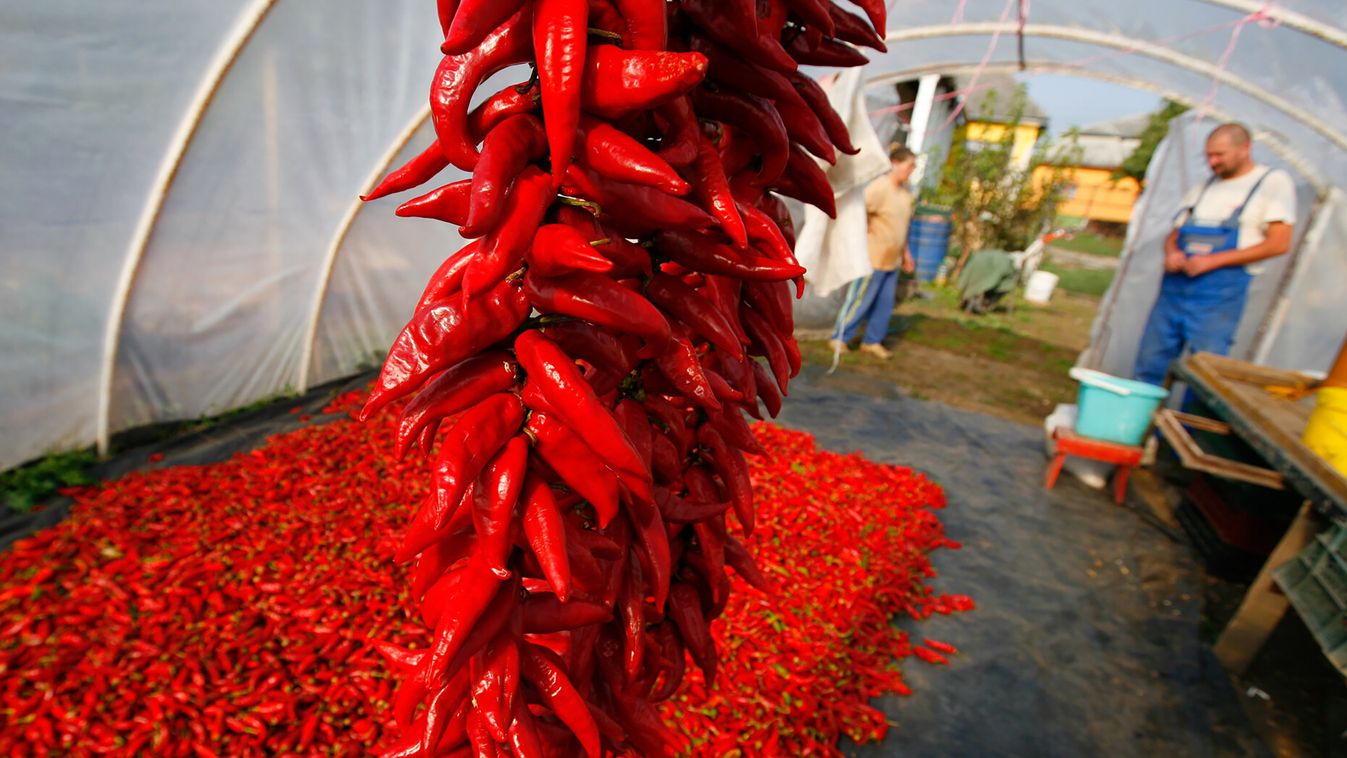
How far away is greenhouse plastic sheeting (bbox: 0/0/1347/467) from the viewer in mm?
3441

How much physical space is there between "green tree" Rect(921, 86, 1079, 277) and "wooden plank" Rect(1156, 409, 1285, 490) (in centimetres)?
1189

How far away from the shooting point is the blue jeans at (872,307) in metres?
8.53

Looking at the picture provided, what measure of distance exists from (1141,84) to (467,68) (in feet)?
25.8

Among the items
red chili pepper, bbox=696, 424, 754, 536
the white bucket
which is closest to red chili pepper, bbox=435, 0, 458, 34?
red chili pepper, bbox=696, 424, 754, 536

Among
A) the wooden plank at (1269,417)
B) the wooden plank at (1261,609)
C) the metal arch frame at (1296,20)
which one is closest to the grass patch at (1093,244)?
the wooden plank at (1269,417)

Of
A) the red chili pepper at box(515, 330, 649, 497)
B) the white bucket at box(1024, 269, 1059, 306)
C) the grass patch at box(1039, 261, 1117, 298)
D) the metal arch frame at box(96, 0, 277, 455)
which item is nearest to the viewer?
the red chili pepper at box(515, 330, 649, 497)

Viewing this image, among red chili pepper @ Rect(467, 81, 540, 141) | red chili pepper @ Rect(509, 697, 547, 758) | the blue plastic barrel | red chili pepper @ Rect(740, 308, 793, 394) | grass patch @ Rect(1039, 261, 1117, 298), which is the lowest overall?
grass patch @ Rect(1039, 261, 1117, 298)

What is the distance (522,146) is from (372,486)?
11.9ft

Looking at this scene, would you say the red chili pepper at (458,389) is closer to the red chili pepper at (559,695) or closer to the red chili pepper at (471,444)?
the red chili pepper at (471,444)

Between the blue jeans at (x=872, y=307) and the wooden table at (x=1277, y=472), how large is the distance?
167 inches

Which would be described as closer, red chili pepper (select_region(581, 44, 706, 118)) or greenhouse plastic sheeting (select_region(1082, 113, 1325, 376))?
red chili pepper (select_region(581, 44, 706, 118))

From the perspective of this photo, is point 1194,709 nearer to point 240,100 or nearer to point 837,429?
point 837,429

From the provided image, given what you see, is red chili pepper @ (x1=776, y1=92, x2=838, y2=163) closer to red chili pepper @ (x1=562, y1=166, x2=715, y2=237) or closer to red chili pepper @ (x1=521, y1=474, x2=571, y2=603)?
red chili pepper @ (x1=562, y1=166, x2=715, y2=237)

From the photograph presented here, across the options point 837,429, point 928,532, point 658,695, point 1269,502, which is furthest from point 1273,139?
point 658,695
